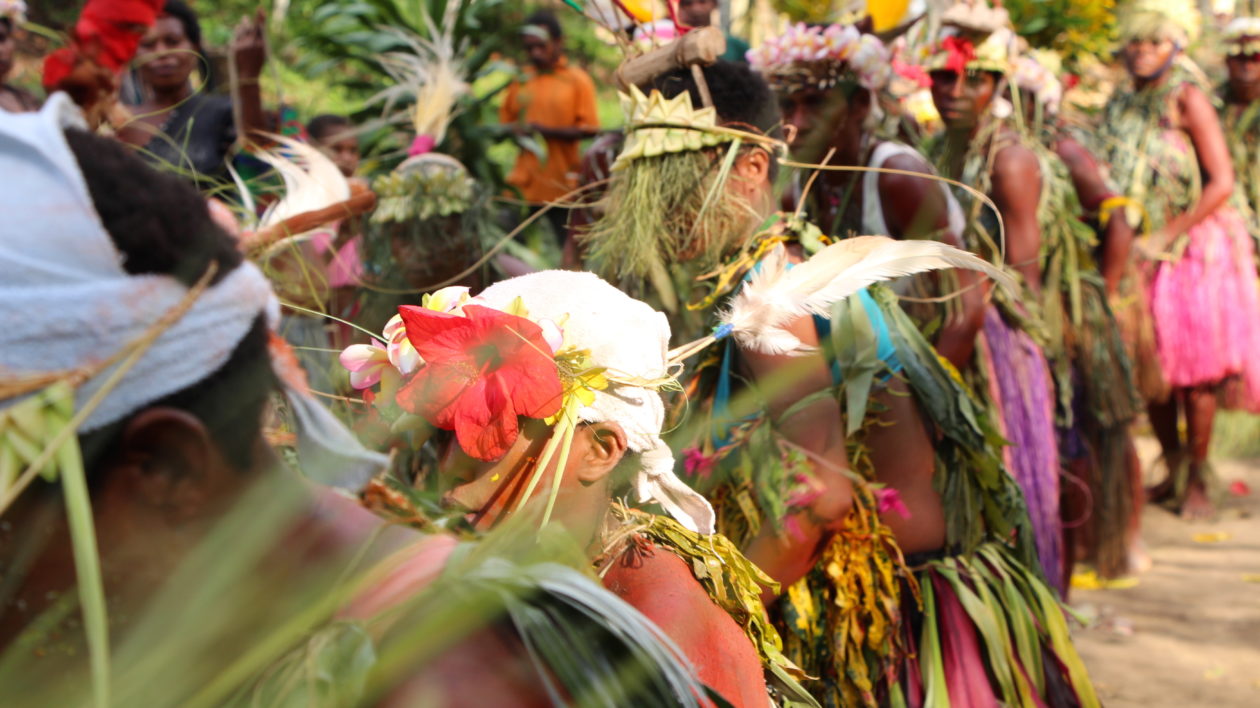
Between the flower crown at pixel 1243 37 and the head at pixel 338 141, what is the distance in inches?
184

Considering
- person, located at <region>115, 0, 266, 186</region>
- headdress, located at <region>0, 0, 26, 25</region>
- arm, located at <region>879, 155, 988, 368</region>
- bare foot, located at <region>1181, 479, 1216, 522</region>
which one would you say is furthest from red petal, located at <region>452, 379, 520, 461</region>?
bare foot, located at <region>1181, 479, 1216, 522</region>

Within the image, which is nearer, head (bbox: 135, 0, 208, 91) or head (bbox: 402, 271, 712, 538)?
head (bbox: 402, 271, 712, 538)

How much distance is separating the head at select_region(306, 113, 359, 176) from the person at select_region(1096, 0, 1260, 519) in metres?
3.93

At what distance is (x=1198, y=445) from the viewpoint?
19.7ft

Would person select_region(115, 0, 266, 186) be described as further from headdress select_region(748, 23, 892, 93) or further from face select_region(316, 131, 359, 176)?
headdress select_region(748, 23, 892, 93)

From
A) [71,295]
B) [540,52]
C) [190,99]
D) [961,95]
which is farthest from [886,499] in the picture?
[540,52]

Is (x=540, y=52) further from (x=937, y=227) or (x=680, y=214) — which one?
(x=680, y=214)

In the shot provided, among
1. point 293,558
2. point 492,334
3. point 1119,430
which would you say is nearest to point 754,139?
point 492,334

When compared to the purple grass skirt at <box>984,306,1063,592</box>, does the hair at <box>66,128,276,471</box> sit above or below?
above

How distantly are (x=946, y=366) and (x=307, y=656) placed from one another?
2.06 m

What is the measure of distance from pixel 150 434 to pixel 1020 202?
3887 mm

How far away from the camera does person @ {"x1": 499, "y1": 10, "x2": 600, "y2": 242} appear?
6496 mm

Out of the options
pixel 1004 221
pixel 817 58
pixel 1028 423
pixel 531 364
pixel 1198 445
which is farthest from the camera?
pixel 1198 445

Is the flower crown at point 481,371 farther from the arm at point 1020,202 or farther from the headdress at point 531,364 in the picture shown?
the arm at point 1020,202
